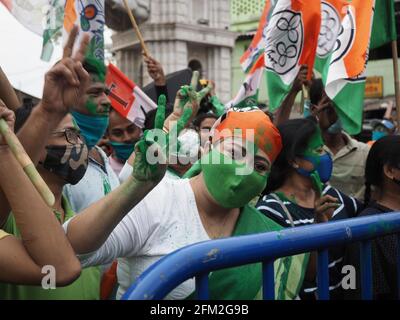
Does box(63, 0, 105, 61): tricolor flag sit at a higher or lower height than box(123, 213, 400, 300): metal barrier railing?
higher

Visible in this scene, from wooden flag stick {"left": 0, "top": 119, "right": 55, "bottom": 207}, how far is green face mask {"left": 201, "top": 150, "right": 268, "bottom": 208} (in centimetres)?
68

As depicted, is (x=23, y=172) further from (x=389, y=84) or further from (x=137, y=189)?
(x=389, y=84)

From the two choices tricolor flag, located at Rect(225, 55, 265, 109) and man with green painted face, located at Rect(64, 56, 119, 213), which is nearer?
man with green painted face, located at Rect(64, 56, 119, 213)

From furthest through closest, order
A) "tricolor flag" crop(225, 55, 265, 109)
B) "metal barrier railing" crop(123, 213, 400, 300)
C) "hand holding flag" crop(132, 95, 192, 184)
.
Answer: "tricolor flag" crop(225, 55, 265, 109) → "hand holding flag" crop(132, 95, 192, 184) → "metal barrier railing" crop(123, 213, 400, 300)

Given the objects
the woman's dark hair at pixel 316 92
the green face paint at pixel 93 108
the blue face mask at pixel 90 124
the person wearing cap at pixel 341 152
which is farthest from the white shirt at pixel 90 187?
the woman's dark hair at pixel 316 92

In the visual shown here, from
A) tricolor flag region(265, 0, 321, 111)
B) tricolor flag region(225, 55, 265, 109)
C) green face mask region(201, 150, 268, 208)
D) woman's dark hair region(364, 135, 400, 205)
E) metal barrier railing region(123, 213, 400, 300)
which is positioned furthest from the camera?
tricolor flag region(225, 55, 265, 109)

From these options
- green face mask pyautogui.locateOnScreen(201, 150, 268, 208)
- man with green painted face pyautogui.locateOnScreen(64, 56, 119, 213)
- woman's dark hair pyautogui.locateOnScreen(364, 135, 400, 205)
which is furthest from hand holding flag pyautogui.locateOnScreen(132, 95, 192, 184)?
woman's dark hair pyautogui.locateOnScreen(364, 135, 400, 205)

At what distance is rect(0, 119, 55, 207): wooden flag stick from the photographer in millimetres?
1364

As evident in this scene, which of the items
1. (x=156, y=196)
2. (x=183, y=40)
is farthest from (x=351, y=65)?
(x=183, y=40)

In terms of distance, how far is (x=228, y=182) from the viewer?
1967 mm

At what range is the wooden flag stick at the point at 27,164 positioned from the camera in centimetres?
136

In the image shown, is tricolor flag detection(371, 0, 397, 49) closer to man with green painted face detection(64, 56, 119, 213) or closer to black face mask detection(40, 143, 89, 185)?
man with green painted face detection(64, 56, 119, 213)

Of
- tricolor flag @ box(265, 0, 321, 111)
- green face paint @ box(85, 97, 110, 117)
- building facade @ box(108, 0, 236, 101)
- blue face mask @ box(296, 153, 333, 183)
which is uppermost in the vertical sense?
building facade @ box(108, 0, 236, 101)

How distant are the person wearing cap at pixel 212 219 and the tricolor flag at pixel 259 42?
334 centimetres
